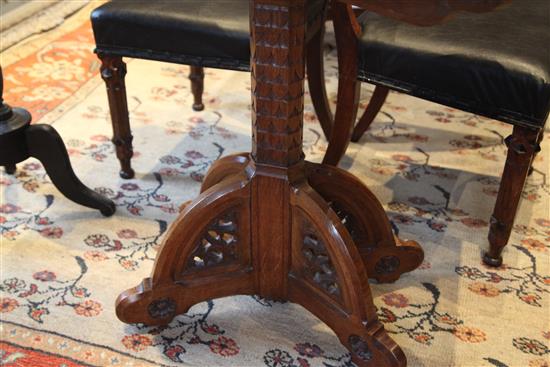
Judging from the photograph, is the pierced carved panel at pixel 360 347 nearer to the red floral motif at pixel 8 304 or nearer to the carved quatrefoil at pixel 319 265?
the carved quatrefoil at pixel 319 265

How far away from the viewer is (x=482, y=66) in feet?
4.15

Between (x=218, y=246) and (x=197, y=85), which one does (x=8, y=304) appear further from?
(x=197, y=85)

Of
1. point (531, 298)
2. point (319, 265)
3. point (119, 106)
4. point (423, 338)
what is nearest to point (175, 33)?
point (119, 106)

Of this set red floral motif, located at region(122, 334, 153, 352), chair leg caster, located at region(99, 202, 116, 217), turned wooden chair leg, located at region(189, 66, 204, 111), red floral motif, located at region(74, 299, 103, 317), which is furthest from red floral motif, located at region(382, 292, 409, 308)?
turned wooden chair leg, located at region(189, 66, 204, 111)

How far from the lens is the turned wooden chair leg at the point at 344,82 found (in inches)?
54.3

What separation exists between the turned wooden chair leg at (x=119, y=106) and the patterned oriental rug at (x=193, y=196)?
7 cm

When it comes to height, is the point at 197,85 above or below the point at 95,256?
above

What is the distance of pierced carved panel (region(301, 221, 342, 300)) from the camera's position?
123cm

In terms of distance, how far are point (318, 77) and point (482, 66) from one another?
601 millimetres

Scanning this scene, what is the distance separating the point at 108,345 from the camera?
1.26 m

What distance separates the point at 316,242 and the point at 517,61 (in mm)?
537

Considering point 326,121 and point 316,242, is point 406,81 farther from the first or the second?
point 326,121

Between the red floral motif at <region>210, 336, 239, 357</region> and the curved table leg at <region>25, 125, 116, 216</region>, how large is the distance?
21.4 inches

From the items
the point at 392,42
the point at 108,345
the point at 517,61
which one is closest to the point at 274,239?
the point at 108,345
